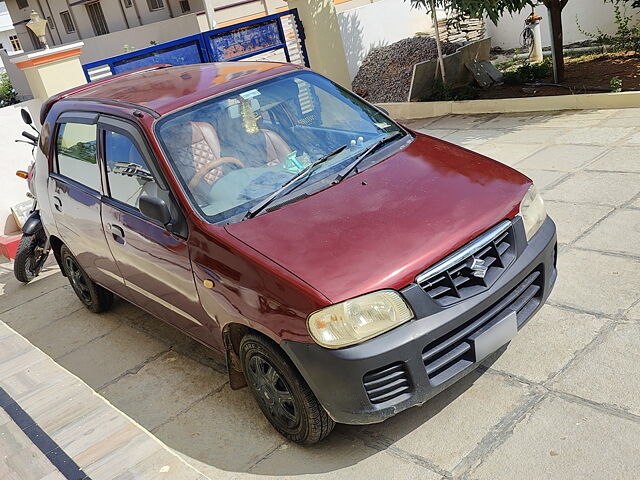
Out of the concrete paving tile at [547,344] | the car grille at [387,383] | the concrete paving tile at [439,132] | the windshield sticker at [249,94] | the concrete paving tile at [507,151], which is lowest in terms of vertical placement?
the concrete paving tile at [439,132]

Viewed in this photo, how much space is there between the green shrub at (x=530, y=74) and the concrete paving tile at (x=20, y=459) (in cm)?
857

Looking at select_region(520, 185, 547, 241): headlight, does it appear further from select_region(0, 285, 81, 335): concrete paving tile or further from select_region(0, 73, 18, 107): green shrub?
select_region(0, 73, 18, 107): green shrub

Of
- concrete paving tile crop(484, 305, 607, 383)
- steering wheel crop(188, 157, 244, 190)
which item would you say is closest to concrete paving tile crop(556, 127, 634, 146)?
concrete paving tile crop(484, 305, 607, 383)

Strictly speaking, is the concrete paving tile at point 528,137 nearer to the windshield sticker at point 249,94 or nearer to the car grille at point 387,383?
the windshield sticker at point 249,94

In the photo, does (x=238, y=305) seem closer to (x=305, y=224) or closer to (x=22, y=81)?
(x=305, y=224)

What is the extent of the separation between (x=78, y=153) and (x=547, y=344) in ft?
11.5

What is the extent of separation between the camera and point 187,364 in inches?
186

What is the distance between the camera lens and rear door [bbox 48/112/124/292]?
4691 mm

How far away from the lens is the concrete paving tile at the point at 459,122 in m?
8.98

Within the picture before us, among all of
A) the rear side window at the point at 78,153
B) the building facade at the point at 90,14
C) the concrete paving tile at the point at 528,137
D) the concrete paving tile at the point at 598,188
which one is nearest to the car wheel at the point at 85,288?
the rear side window at the point at 78,153

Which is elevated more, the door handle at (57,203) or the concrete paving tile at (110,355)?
the door handle at (57,203)

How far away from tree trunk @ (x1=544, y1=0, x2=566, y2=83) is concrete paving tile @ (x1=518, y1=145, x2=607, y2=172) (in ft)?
8.53

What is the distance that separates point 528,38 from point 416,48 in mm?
2041

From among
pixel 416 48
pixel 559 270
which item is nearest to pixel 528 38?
pixel 416 48
